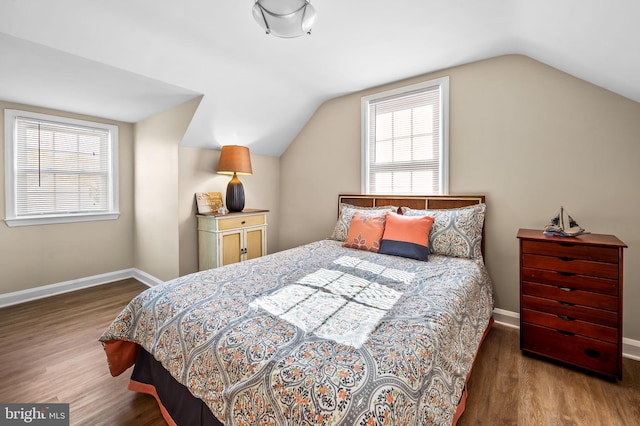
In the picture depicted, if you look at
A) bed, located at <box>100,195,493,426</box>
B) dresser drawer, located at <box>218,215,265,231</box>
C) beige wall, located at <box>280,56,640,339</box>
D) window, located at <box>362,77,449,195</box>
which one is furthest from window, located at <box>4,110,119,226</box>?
beige wall, located at <box>280,56,640,339</box>

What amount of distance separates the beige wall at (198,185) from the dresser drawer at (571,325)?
3.23 m

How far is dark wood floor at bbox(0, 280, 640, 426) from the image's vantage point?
149cm

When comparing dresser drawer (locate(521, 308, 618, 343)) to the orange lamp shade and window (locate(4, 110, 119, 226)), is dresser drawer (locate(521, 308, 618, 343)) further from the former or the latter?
window (locate(4, 110, 119, 226))

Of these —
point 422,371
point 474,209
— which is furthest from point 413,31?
point 422,371

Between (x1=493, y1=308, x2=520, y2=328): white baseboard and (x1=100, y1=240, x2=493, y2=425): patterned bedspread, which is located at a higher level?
(x1=100, y1=240, x2=493, y2=425): patterned bedspread

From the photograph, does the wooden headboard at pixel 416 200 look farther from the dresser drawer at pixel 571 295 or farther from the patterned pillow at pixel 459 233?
the dresser drawer at pixel 571 295

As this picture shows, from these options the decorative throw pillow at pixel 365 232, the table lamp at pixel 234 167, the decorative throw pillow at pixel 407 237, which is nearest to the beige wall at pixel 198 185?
the table lamp at pixel 234 167

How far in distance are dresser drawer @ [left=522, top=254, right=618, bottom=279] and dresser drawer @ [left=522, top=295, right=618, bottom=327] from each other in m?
0.23

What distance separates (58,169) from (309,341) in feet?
13.1

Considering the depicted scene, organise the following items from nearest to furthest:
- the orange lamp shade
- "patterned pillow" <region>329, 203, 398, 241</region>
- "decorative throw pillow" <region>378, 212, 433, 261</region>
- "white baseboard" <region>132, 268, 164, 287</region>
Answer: "decorative throw pillow" <region>378, 212, 433, 261</region>, "patterned pillow" <region>329, 203, 398, 241</region>, the orange lamp shade, "white baseboard" <region>132, 268, 164, 287</region>

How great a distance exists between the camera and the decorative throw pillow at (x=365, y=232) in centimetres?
254

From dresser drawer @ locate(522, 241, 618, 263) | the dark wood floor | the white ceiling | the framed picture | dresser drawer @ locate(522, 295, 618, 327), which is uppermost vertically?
the white ceiling

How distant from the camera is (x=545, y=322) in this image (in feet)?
6.33

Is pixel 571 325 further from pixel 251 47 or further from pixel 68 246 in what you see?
pixel 68 246
